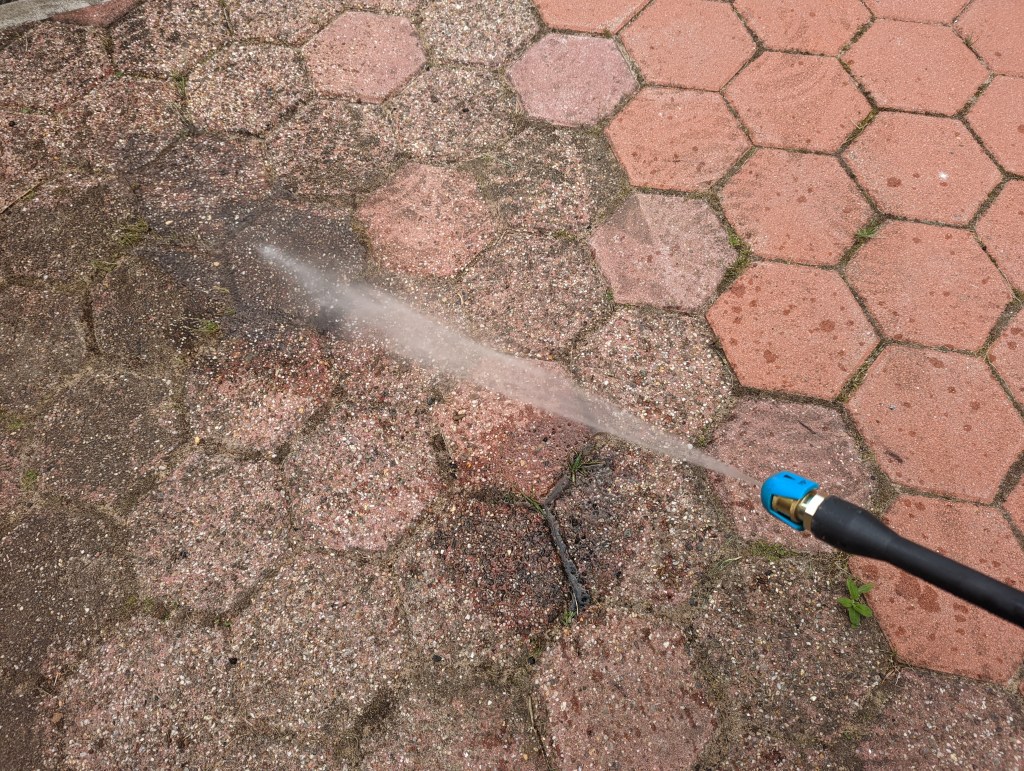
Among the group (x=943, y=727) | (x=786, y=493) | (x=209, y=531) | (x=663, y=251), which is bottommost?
(x=943, y=727)

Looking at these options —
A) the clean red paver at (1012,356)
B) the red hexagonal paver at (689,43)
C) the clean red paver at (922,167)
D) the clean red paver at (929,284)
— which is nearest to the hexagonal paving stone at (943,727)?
the clean red paver at (1012,356)

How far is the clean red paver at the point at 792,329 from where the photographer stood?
194cm

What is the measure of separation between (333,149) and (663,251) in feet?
3.61

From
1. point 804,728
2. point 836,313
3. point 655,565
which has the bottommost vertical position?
point 804,728

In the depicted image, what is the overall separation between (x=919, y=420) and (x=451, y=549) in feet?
4.04

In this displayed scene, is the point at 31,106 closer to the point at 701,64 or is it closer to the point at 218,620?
the point at 218,620

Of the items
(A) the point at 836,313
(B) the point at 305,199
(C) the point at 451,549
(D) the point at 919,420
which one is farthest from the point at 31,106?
(D) the point at 919,420

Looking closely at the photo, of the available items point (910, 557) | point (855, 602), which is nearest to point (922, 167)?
point (855, 602)

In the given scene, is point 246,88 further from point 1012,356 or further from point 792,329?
point 1012,356

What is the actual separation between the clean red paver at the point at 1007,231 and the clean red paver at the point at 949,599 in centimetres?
77

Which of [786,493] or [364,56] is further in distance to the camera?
[364,56]

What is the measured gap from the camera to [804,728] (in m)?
1.52

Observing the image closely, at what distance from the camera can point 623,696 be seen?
1.56 meters

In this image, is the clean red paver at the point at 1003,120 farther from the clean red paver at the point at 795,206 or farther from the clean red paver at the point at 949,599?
the clean red paver at the point at 949,599
